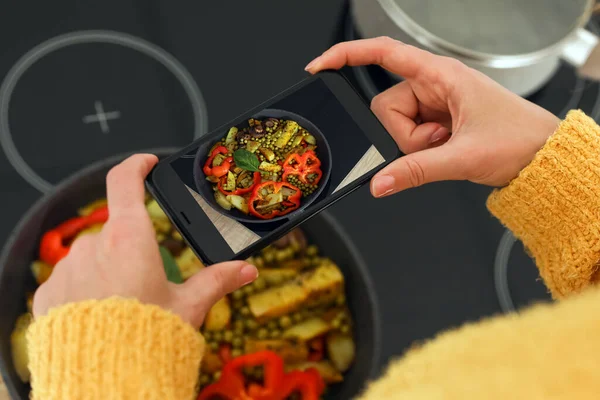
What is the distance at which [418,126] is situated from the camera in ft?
2.32

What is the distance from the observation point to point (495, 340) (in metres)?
0.26

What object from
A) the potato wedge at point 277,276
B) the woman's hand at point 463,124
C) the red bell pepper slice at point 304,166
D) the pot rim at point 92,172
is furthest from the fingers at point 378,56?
the potato wedge at point 277,276

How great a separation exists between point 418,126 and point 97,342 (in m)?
0.46

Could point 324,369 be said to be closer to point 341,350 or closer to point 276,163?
point 341,350

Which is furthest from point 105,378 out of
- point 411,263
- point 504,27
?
point 504,27

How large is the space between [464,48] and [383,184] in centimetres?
25

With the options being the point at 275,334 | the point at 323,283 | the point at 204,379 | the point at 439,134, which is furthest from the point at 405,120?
the point at 204,379

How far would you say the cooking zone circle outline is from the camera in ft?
2.63

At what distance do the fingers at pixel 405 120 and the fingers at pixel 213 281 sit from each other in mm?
267

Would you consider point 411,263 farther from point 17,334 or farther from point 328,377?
point 17,334

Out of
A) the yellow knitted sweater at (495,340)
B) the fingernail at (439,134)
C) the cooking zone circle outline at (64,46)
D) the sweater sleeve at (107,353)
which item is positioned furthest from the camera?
the cooking zone circle outline at (64,46)

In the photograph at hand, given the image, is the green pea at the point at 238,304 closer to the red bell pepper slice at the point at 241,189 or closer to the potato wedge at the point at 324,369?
the potato wedge at the point at 324,369

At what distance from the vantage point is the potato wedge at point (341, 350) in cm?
81

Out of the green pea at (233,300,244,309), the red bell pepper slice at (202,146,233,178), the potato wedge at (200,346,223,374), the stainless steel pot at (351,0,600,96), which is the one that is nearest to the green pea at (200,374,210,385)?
the potato wedge at (200,346,223,374)
